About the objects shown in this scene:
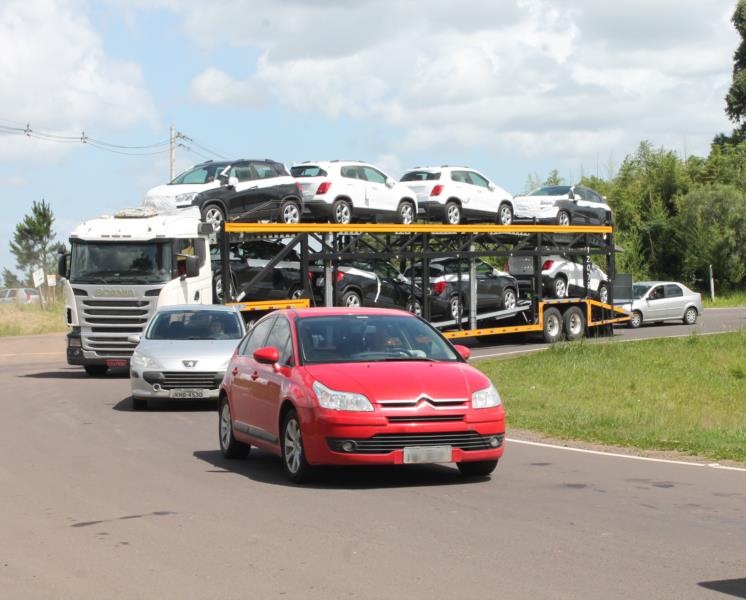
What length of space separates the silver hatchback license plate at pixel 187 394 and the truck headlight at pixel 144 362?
45 cm

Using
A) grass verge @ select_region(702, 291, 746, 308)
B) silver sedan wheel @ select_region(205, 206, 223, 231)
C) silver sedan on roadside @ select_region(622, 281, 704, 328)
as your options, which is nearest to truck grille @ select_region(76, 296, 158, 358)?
silver sedan wheel @ select_region(205, 206, 223, 231)

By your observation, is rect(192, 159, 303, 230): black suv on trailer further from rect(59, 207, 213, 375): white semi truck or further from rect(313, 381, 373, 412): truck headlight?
rect(313, 381, 373, 412): truck headlight

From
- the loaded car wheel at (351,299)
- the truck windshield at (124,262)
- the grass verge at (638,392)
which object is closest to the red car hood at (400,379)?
the grass verge at (638,392)

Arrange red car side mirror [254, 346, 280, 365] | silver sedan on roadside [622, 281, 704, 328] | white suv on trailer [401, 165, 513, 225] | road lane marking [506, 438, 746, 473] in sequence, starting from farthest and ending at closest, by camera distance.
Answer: silver sedan on roadside [622, 281, 704, 328] < white suv on trailer [401, 165, 513, 225] < road lane marking [506, 438, 746, 473] < red car side mirror [254, 346, 280, 365]

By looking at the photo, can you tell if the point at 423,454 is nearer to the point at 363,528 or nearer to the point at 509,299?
the point at 363,528

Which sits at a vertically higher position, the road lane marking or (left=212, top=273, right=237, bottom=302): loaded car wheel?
(left=212, top=273, right=237, bottom=302): loaded car wheel

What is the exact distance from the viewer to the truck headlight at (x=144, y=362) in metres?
18.9

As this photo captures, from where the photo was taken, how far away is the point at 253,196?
91.2 ft

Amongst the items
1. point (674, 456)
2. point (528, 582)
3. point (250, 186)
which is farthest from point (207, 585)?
point (250, 186)

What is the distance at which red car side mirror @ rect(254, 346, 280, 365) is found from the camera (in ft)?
37.6

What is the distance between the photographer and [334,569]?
741 centimetres

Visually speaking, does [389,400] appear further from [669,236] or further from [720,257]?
[669,236]

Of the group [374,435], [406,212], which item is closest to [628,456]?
[374,435]

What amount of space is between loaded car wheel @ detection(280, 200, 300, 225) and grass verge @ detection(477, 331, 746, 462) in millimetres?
5321
